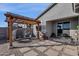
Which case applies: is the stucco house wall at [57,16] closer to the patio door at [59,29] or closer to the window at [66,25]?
the window at [66,25]

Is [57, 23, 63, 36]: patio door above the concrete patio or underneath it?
above

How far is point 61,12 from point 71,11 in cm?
132

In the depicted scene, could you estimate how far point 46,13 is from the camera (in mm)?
12992

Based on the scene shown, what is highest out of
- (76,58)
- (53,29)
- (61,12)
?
(61,12)

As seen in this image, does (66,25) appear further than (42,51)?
Yes

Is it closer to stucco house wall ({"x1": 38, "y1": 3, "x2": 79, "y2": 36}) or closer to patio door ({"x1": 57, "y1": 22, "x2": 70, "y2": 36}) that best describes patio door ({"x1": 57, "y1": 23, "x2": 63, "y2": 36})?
patio door ({"x1": 57, "y1": 22, "x2": 70, "y2": 36})

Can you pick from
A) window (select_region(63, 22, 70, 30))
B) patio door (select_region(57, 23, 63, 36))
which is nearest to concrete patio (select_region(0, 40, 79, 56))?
window (select_region(63, 22, 70, 30))

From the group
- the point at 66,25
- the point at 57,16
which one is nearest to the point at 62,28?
the point at 66,25

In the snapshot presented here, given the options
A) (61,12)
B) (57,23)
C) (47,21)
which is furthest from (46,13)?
(61,12)

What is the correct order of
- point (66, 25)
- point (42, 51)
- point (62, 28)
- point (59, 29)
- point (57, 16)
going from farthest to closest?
1. point (59, 29)
2. point (62, 28)
3. point (66, 25)
4. point (57, 16)
5. point (42, 51)

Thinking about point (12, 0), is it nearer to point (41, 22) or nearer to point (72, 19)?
point (72, 19)

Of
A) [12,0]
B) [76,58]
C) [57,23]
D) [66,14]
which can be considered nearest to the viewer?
[12,0]

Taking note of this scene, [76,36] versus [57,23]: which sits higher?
[57,23]

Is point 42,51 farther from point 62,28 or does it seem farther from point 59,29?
point 59,29
